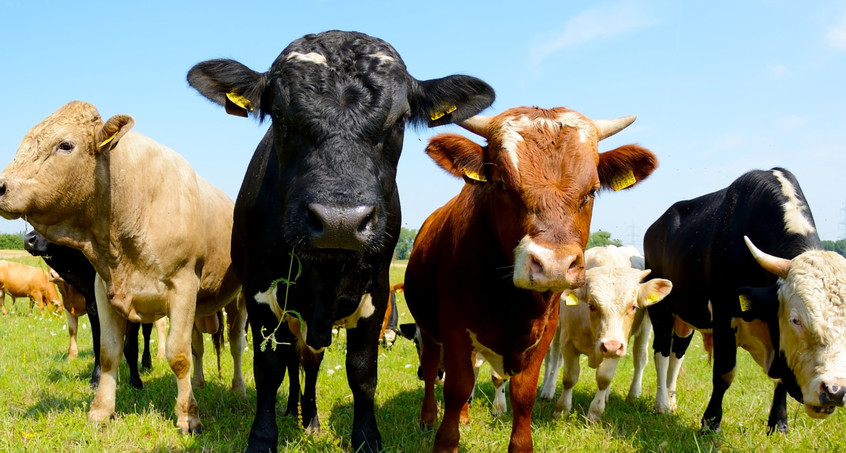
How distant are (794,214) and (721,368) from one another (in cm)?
146

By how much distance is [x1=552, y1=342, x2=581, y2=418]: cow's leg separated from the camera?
5.99 metres

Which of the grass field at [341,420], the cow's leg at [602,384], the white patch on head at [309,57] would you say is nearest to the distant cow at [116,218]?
the grass field at [341,420]

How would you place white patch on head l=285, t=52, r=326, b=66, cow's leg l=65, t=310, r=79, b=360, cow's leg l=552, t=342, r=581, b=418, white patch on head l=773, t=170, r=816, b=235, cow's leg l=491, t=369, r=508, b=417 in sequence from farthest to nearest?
cow's leg l=65, t=310, r=79, b=360 → cow's leg l=552, t=342, r=581, b=418 → cow's leg l=491, t=369, r=508, b=417 → white patch on head l=773, t=170, r=816, b=235 → white patch on head l=285, t=52, r=326, b=66

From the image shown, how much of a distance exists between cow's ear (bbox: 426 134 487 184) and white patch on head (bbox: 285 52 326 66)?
86cm

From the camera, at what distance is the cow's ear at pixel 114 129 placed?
175 inches

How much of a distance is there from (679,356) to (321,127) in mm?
5327

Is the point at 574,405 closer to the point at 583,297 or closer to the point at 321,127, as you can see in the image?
the point at 583,297

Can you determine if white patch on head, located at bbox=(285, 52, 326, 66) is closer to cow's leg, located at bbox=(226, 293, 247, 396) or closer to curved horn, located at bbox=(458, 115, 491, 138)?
curved horn, located at bbox=(458, 115, 491, 138)

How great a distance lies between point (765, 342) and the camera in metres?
4.92

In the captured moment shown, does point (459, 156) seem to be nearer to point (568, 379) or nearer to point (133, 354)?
point (568, 379)

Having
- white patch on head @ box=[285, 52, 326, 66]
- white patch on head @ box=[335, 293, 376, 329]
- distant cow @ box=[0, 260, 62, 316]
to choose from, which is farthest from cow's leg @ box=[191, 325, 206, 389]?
distant cow @ box=[0, 260, 62, 316]

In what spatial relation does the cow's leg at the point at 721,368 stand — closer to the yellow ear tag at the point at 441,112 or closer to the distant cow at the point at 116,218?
the yellow ear tag at the point at 441,112

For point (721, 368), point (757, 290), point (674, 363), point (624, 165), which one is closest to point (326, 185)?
point (624, 165)

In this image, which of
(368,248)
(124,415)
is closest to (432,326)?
(368,248)
